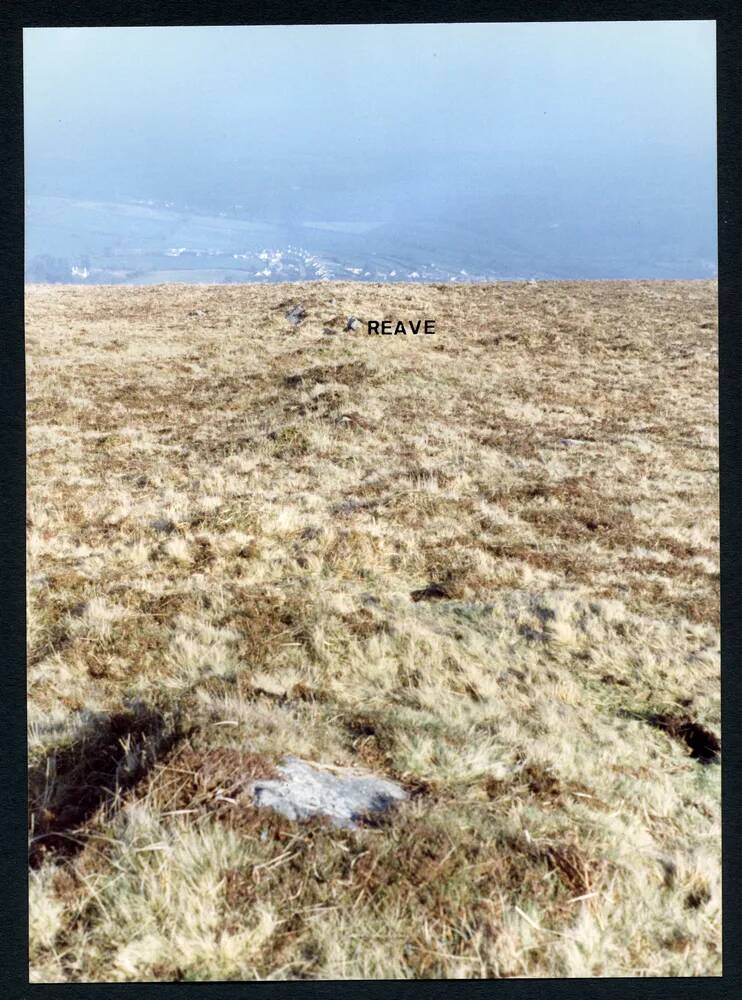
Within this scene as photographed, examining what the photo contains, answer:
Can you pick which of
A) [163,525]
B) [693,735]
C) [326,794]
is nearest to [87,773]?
[326,794]

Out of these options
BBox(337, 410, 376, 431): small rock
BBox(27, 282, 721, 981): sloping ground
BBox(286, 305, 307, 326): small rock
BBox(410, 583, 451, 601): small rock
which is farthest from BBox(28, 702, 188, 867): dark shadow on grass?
BBox(286, 305, 307, 326): small rock

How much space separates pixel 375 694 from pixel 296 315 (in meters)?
22.1

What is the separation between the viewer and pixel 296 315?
83.8ft

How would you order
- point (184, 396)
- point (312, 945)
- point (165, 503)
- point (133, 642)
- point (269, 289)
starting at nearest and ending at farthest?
point (312, 945), point (133, 642), point (165, 503), point (184, 396), point (269, 289)

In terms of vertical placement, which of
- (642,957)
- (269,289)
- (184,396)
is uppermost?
(269,289)

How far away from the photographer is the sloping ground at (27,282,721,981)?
3633 mm

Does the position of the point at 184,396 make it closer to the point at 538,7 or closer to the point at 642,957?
the point at 538,7

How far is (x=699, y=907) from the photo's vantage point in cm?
404

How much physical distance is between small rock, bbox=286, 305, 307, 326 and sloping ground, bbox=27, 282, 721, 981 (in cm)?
1154

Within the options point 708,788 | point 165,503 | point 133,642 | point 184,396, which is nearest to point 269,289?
point 184,396

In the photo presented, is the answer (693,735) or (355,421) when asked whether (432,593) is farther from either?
(355,421)

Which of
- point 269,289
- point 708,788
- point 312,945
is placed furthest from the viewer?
point 269,289

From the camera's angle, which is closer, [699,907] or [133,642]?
[699,907]

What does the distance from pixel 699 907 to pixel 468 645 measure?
2597 millimetres
